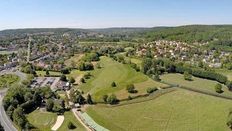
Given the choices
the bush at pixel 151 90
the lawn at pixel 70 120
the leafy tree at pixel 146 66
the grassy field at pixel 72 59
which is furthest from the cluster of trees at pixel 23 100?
the grassy field at pixel 72 59

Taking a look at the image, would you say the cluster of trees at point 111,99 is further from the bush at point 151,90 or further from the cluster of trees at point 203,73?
the cluster of trees at point 203,73

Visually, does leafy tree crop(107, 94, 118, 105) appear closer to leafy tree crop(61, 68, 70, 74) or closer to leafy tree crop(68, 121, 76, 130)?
leafy tree crop(68, 121, 76, 130)

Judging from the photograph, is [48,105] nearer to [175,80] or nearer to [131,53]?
[175,80]

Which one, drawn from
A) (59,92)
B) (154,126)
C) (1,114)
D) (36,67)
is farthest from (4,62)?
(154,126)

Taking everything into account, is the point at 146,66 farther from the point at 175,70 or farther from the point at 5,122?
the point at 5,122

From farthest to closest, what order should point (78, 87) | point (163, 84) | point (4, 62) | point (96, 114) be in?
point (4, 62) < point (78, 87) < point (163, 84) < point (96, 114)

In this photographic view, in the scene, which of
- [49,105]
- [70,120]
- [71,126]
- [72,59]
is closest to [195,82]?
[70,120]

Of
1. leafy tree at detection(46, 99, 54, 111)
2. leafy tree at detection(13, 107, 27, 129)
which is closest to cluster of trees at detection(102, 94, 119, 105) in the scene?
leafy tree at detection(46, 99, 54, 111)
